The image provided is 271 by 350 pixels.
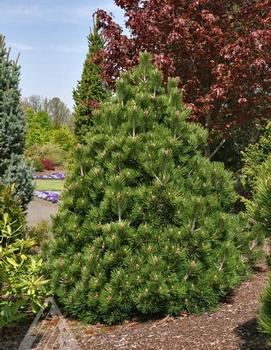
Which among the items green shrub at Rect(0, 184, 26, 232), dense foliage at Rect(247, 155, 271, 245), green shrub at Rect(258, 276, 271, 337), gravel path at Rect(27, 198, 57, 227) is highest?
dense foliage at Rect(247, 155, 271, 245)

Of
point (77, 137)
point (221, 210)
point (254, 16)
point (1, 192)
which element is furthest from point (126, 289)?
point (77, 137)

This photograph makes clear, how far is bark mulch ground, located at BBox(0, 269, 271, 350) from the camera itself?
4031mm

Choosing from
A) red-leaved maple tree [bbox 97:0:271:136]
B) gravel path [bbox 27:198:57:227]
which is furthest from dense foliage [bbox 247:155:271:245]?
gravel path [bbox 27:198:57:227]

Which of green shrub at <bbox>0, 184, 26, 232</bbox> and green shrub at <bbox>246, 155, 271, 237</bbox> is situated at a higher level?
green shrub at <bbox>246, 155, 271, 237</bbox>

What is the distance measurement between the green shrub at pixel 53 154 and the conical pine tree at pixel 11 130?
22.2 meters

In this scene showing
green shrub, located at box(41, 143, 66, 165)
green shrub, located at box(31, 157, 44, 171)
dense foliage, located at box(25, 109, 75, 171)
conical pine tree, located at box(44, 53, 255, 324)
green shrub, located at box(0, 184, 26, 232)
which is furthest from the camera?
green shrub, located at box(41, 143, 66, 165)

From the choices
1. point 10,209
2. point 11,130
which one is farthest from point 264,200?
point 11,130

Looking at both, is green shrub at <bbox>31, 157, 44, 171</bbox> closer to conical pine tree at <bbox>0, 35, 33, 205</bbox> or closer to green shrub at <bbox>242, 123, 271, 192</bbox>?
green shrub at <bbox>242, 123, 271, 192</bbox>

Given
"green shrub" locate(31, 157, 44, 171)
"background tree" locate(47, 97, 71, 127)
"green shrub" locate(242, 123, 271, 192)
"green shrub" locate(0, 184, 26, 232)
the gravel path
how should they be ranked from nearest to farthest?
"green shrub" locate(0, 184, 26, 232) → "green shrub" locate(242, 123, 271, 192) → the gravel path → "green shrub" locate(31, 157, 44, 171) → "background tree" locate(47, 97, 71, 127)

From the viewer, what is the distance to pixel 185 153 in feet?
16.0

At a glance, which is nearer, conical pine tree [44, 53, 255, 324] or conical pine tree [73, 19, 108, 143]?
conical pine tree [44, 53, 255, 324]

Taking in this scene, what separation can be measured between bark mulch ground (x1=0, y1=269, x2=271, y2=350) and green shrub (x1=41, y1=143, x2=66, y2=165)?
25107 mm

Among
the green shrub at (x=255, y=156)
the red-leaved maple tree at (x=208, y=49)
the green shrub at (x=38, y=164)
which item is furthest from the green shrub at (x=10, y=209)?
the green shrub at (x=38, y=164)

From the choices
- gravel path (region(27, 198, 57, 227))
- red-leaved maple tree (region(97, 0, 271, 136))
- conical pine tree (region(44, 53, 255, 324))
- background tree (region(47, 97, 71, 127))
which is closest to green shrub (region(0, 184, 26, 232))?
conical pine tree (region(44, 53, 255, 324))
